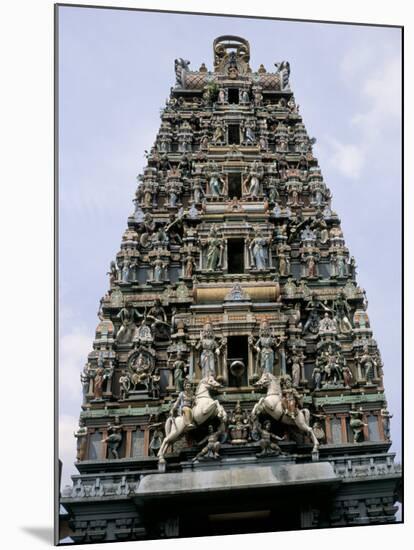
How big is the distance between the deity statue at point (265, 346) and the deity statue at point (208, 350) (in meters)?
0.83

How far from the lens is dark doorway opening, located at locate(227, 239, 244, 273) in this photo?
1820 centimetres

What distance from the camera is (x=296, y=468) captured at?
14.6 metres

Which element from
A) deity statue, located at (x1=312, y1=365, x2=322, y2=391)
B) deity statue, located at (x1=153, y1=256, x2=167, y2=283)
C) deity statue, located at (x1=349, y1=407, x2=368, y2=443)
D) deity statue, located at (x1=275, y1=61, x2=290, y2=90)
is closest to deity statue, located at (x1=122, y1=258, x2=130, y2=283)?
deity statue, located at (x1=153, y1=256, x2=167, y2=283)

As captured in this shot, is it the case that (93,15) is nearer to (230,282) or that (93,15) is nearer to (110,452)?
(230,282)

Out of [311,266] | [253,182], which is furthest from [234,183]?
[311,266]

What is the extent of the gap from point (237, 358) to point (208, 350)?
33.5 inches

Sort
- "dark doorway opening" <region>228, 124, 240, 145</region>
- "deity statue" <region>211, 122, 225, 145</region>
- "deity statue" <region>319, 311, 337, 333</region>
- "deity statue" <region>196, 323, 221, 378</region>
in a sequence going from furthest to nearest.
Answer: "dark doorway opening" <region>228, 124, 240, 145</region>
"deity statue" <region>211, 122, 225, 145</region>
"deity statue" <region>319, 311, 337, 333</region>
"deity statue" <region>196, 323, 221, 378</region>

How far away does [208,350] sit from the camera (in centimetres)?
1614

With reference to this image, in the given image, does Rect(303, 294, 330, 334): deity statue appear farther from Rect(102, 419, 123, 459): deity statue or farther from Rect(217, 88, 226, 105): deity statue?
Rect(217, 88, 226, 105): deity statue

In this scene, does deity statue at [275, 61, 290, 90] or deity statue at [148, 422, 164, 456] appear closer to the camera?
deity statue at [148, 422, 164, 456]

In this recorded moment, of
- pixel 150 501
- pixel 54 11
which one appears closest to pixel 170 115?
pixel 54 11

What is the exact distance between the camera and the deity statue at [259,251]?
1783cm

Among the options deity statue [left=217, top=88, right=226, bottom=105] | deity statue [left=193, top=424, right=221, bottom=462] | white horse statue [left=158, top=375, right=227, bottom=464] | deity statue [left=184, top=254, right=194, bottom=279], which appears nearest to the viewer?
deity statue [left=193, top=424, right=221, bottom=462]

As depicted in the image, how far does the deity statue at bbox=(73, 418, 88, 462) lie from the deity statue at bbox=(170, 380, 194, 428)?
71.4 inches
